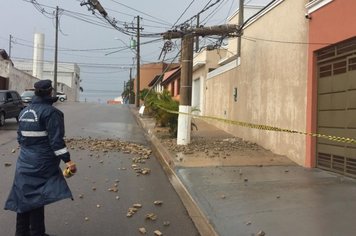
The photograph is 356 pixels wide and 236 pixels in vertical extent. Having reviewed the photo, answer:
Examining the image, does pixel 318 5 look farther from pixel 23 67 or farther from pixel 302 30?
pixel 23 67

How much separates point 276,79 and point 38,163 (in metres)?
9.32

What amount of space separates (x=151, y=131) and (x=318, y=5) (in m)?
11.3

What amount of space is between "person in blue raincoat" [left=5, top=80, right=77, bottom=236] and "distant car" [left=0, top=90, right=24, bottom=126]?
1813cm

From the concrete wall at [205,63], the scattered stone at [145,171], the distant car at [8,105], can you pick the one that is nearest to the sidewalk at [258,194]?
the scattered stone at [145,171]

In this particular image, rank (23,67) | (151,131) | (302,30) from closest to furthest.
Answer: (302,30) < (151,131) < (23,67)

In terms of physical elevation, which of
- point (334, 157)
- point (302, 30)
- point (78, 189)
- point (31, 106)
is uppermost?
point (302, 30)

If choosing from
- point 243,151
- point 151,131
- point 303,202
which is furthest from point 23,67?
point 303,202

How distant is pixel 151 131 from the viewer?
69.1 feet

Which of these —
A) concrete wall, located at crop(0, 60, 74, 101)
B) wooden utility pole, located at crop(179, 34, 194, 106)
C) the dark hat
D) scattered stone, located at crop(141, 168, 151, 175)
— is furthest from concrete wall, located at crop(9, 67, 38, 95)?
the dark hat

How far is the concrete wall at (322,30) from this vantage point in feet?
32.0

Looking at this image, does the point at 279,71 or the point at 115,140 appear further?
the point at 115,140

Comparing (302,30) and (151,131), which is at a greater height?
(302,30)

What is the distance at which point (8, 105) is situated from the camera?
23906mm

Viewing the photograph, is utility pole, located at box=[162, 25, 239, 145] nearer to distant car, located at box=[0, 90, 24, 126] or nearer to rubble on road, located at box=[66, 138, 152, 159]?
rubble on road, located at box=[66, 138, 152, 159]
